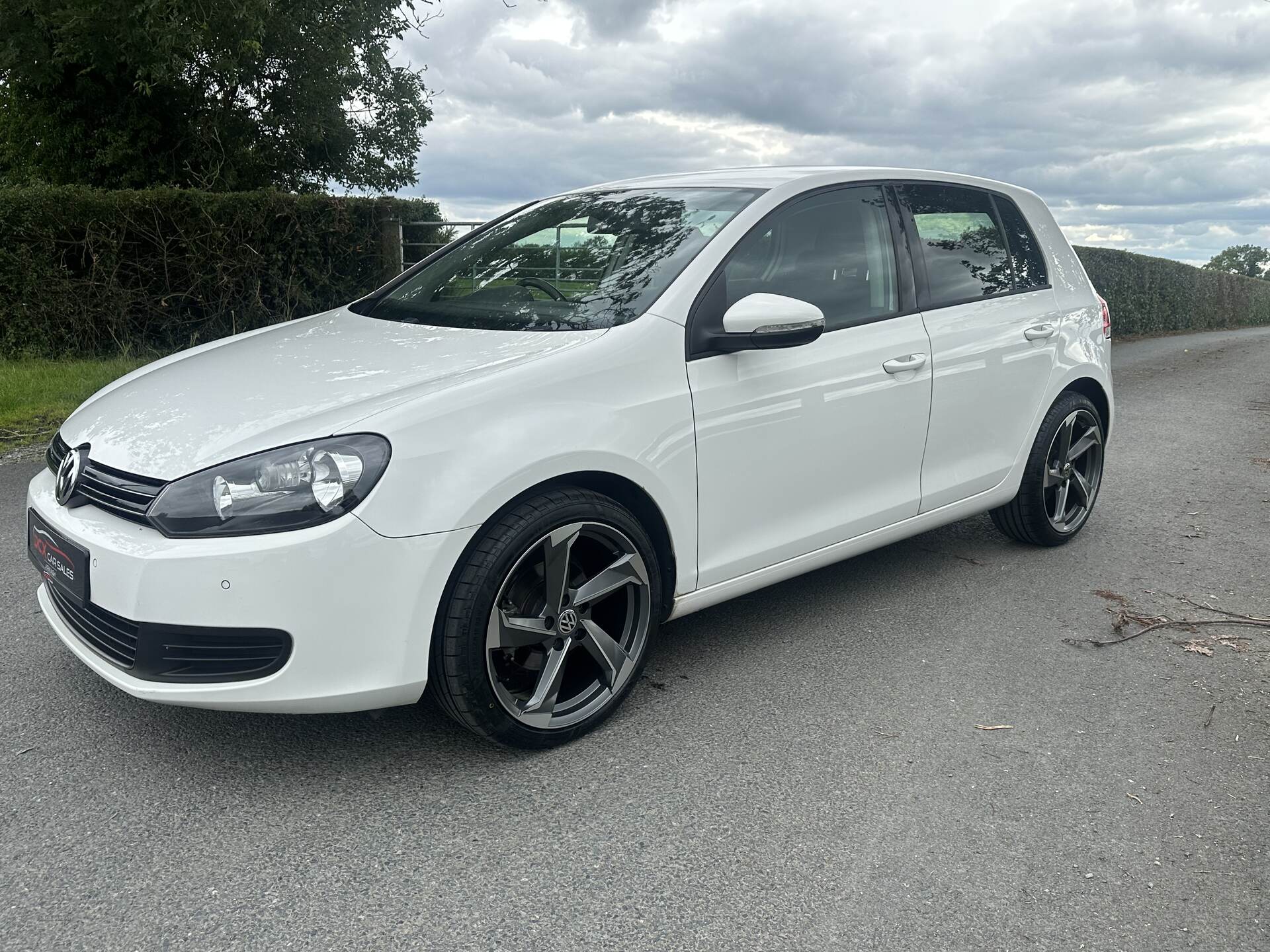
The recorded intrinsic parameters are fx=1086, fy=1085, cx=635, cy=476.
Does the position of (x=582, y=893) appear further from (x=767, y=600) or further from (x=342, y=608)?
(x=767, y=600)

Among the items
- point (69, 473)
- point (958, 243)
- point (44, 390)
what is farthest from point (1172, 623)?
point (44, 390)

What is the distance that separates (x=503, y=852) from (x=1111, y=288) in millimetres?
21211

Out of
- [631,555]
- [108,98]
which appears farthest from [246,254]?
[631,555]

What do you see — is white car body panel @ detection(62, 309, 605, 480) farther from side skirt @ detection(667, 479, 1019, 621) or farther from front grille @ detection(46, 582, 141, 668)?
side skirt @ detection(667, 479, 1019, 621)

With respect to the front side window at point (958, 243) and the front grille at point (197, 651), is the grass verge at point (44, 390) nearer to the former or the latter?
the front grille at point (197, 651)

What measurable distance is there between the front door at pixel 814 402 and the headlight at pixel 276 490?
1131mm

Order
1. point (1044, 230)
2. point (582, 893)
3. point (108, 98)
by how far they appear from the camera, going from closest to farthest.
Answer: point (582, 893) < point (1044, 230) < point (108, 98)

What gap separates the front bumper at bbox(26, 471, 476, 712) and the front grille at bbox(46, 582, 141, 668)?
36mm

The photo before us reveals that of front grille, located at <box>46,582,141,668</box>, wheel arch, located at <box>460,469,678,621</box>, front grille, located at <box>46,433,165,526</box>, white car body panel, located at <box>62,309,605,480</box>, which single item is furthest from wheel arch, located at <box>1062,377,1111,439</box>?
front grille, located at <box>46,582,141,668</box>

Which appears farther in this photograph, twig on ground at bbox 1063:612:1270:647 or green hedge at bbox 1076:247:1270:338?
green hedge at bbox 1076:247:1270:338

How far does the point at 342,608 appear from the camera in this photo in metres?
2.75

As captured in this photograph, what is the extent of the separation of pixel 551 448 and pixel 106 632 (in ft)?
4.26

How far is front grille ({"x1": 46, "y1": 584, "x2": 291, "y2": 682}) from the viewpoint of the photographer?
274 cm

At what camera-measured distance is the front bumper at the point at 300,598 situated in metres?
2.69
